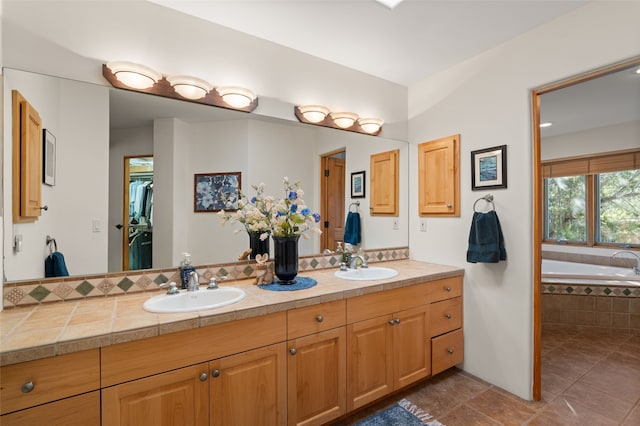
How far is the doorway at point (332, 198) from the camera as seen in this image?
2.41 metres

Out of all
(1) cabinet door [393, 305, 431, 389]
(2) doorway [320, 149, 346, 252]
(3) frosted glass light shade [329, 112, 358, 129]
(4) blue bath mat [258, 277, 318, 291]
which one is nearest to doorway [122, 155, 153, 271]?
(4) blue bath mat [258, 277, 318, 291]

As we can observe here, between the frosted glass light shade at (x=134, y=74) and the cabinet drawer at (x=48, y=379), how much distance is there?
4.37 ft

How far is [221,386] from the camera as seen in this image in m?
1.33

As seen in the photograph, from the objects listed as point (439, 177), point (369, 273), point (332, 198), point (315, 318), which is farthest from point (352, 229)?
point (315, 318)

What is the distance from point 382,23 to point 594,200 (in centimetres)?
A: 414

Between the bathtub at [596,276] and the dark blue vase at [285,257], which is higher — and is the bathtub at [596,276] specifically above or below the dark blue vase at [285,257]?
below

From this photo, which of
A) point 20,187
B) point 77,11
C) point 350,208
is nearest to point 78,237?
point 20,187

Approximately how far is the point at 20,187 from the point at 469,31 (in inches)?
106

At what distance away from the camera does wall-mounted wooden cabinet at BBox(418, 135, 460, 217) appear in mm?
2414

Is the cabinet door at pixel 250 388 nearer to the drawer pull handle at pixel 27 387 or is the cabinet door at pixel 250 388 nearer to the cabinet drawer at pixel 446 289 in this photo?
the drawer pull handle at pixel 27 387

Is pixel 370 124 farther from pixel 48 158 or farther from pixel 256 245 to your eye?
pixel 48 158

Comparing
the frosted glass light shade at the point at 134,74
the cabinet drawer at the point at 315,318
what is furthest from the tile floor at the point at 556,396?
the frosted glass light shade at the point at 134,74

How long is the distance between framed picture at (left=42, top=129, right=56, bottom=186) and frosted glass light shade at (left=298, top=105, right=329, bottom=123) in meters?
1.44

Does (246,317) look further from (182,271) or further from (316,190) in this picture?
(316,190)
